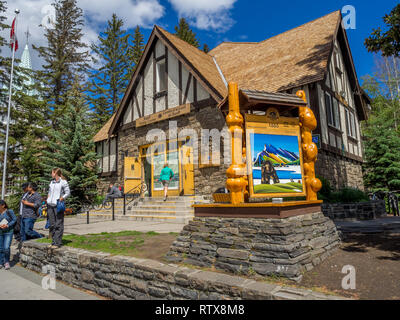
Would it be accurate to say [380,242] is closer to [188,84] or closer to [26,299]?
→ [26,299]

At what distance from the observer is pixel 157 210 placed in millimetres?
10523

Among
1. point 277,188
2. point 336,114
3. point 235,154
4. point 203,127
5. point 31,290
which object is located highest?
point 336,114

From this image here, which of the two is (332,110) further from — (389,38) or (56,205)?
(56,205)

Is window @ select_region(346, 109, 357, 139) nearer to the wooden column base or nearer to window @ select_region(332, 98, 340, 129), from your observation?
window @ select_region(332, 98, 340, 129)

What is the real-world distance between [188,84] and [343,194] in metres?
8.02

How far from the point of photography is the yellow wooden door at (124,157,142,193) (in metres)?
14.4

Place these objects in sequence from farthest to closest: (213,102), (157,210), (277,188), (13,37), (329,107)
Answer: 1. (13,37)
2. (329,107)
3. (213,102)
4. (157,210)
5. (277,188)

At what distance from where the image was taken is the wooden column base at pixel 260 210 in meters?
3.91

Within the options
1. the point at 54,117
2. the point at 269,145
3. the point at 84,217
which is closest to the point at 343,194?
the point at 269,145

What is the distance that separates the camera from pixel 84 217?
12523 millimetres

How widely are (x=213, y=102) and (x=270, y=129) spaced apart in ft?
23.8

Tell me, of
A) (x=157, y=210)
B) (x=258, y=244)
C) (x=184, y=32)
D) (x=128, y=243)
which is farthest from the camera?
(x=184, y=32)

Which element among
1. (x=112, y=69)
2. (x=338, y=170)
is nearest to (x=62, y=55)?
(x=112, y=69)

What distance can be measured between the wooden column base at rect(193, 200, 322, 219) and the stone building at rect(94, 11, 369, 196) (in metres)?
5.97
